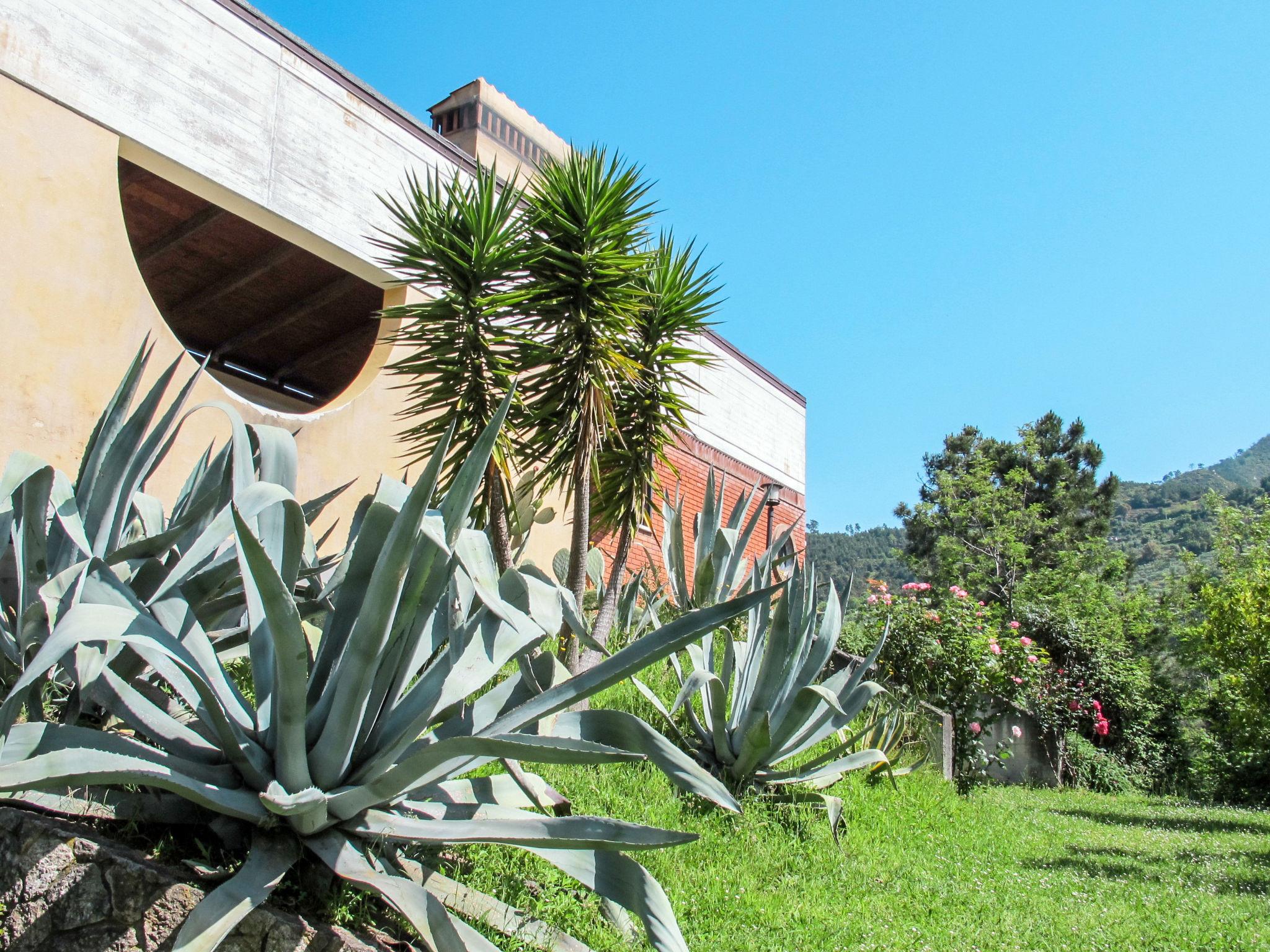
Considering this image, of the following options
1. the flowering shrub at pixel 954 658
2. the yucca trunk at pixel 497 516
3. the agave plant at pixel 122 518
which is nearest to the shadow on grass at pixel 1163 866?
the flowering shrub at pixel 954 658

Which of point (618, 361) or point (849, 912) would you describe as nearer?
point (849, 912)

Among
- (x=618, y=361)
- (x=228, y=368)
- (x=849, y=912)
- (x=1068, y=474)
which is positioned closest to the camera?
(x=849, y=912)

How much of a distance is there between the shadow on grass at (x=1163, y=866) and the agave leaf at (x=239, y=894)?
4898 mm

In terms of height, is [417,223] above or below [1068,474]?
below

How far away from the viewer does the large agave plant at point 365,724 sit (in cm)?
215

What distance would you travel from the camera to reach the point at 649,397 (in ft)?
23.0

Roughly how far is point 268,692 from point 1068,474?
122 feet

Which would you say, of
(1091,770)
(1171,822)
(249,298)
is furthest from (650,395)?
(1091,770)

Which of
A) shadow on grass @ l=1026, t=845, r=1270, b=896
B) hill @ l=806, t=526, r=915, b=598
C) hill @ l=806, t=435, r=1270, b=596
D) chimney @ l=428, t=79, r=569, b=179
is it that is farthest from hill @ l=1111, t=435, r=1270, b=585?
shadow on grass @ l=1026, t=845, r=1270, b=896

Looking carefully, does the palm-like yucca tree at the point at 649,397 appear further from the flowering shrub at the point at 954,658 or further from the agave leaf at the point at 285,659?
the agave leaf at the point at 285,659

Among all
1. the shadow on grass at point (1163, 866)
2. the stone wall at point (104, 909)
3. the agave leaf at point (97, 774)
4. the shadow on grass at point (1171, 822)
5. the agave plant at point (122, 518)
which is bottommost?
the stone wall at point (104, 909)

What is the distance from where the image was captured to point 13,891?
7.51 feet

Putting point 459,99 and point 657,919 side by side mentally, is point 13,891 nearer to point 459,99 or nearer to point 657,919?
point 657,919

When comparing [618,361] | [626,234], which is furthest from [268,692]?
[626,234]
